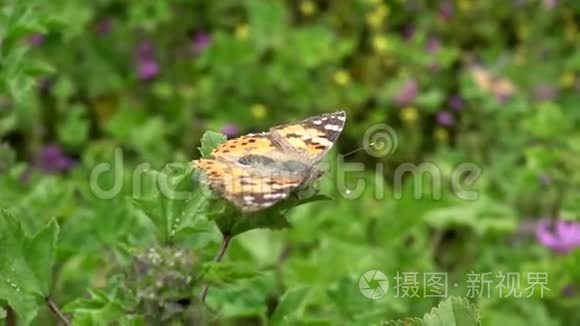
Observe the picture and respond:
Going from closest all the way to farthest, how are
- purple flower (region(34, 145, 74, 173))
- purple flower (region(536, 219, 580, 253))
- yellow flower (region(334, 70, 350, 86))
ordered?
purple flower (region(536, 219, 580, 253)) → purple flower (region(34, 145, 74, 173)) → yellow flower (region(334, 70, 350, 86))

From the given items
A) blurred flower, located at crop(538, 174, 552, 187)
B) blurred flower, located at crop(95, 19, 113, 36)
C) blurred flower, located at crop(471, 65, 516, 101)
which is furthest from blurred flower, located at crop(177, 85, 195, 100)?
blurred flower, located at crop(538, 174, 552, 187)

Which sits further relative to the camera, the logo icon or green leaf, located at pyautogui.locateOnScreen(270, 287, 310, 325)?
the logo icon

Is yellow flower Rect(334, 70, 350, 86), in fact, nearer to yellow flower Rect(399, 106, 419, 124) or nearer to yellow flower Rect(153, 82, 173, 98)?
yellow flower Rect(399, 106, 419, 124)

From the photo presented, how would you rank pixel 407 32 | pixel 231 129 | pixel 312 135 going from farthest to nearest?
1. pixel 407 32
2. pixel 231 129
3. pixel 312 135

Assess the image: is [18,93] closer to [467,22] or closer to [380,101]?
[380,101]

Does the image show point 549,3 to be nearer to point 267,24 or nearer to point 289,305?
point 267,24

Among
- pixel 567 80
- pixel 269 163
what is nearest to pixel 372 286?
pixel 269 163
